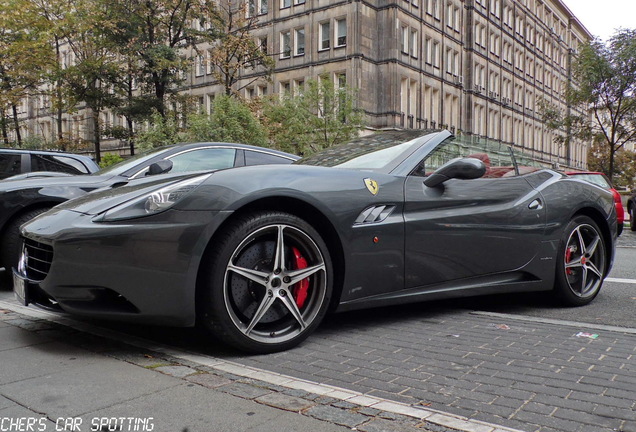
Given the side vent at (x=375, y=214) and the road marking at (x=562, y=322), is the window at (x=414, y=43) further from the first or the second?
the side vent at (x=375, y=214)

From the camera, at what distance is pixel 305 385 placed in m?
2.74

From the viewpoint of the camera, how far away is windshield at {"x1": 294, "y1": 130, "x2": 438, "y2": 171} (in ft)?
13.4

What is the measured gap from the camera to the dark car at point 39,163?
793cm

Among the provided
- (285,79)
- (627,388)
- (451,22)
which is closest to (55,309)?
(627,388)

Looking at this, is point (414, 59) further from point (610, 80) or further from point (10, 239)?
point (10, 239)

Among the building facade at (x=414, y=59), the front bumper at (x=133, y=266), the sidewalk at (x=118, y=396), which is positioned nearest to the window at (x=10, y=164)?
the sidewalk at (x=118, y=396)

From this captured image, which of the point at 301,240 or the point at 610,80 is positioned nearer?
the point at 301,240

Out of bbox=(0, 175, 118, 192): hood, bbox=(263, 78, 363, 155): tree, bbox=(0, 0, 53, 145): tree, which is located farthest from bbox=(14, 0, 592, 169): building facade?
bbox=(0, 175, 118, 192): hood

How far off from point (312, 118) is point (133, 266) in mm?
23661

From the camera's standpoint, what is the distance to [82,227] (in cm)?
309

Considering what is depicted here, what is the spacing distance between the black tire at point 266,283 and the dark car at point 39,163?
5328 mm

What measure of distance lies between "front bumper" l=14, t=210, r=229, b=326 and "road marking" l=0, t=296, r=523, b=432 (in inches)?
9.8


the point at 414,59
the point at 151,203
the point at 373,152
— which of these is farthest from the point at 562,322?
the point at 414,59

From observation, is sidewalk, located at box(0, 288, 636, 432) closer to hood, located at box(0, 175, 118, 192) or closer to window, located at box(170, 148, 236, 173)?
hood, located at box(0, 175, 118, 192)
